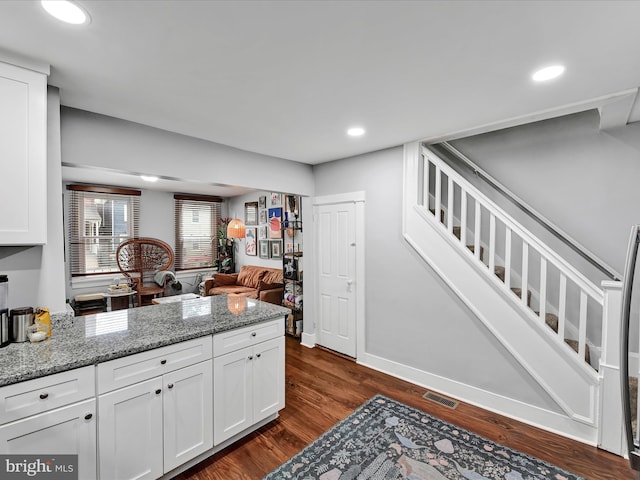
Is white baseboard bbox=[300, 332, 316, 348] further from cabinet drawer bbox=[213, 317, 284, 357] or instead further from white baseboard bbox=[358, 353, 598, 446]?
cabinet drawer bbox=[213, 317, 284, 357]

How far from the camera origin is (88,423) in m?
1.56

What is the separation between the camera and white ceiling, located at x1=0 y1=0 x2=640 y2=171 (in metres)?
1.29

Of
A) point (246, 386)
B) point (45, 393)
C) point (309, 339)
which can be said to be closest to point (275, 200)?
point (309, 339)

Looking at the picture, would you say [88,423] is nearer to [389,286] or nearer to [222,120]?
[222,120]

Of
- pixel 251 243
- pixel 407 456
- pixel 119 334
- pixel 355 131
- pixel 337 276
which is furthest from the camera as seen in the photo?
pixel 251 243

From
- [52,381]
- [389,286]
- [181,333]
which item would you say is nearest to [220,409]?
[181,333]

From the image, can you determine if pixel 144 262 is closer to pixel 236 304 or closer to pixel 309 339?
pixel 309 339


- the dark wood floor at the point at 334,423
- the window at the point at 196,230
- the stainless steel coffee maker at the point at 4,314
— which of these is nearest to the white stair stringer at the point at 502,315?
the dark wood floor at the point at 334,423

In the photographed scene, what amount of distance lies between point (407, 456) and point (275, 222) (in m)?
4.65

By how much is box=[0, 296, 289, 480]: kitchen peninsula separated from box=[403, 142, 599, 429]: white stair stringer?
1655 mm

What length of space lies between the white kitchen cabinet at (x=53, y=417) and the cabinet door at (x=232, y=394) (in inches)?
27.3

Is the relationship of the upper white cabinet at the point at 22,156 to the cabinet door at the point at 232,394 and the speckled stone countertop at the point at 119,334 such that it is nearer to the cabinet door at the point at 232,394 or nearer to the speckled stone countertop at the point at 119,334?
the speckled stone countertop at the point at 119,334

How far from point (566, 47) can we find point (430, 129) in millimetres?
1227

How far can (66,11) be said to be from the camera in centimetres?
127
